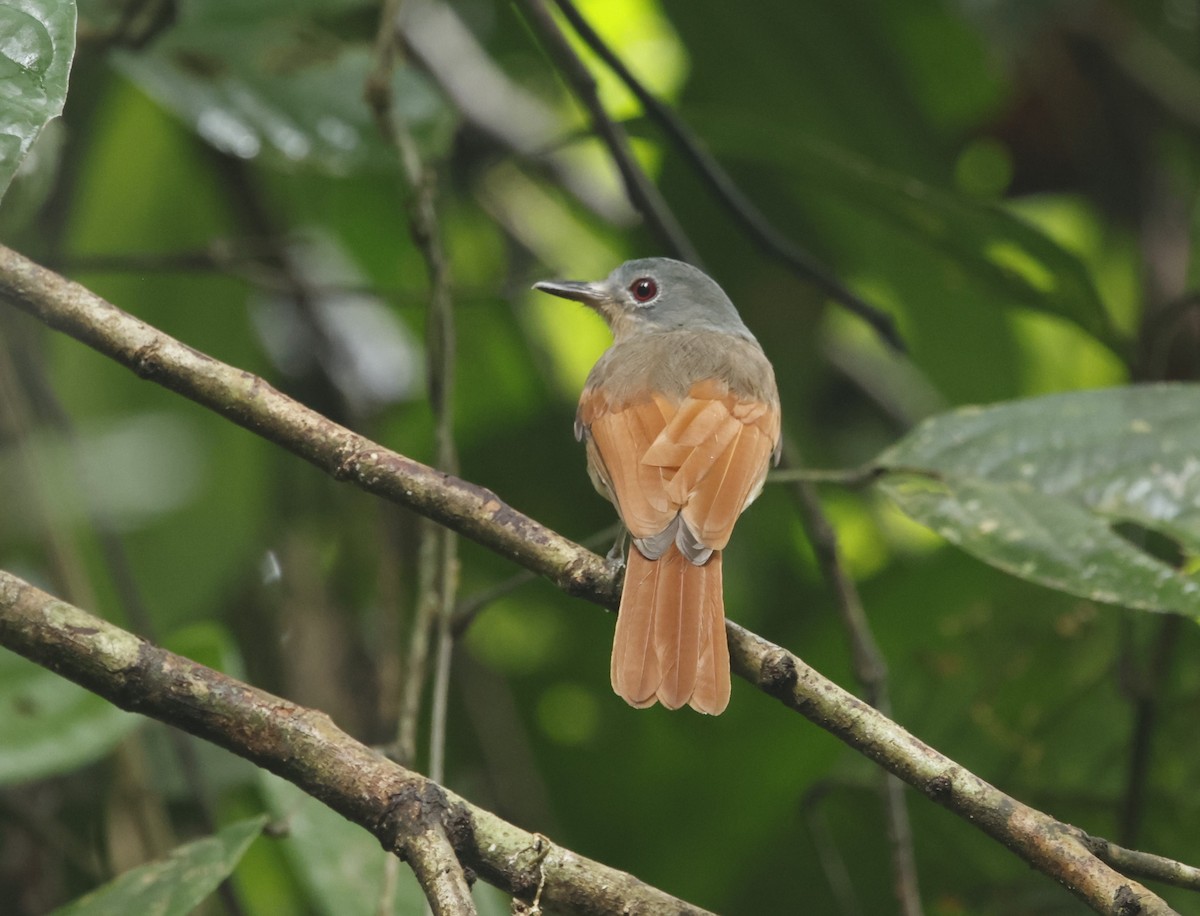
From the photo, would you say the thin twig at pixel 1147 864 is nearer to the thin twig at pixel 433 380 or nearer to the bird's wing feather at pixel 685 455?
the bird's wing feather at pixel 685 455

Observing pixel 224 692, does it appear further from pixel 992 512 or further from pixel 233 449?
pixel 233 449

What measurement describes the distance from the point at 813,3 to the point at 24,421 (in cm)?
270

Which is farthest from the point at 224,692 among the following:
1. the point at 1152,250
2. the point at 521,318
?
the point at 1152,250

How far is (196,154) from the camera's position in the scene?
14.7 feet

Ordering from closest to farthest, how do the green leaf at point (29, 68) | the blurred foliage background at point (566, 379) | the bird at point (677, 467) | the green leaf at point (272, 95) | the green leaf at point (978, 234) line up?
the green leaf at point (29, 68) → the bird at point (677, 467) → the green leaf at point (978, 234) → the blurred foliage background at point (566, 379) → the green leaf at point (272, 95)

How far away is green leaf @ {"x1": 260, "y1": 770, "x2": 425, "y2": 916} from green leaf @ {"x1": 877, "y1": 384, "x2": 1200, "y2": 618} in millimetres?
1110

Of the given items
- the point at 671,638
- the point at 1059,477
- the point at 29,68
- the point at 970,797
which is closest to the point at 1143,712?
the point at 1059,477

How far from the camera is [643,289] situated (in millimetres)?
3738

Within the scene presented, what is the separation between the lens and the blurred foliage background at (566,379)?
3.23 m

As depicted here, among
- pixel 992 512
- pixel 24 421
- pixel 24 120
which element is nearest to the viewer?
pixel 24 120

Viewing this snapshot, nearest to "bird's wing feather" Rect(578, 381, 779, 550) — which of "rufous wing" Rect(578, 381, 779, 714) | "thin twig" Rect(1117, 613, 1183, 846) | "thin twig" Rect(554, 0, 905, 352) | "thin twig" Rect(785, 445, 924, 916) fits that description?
"rufous wing" Rect(578, 381, 779, 714)

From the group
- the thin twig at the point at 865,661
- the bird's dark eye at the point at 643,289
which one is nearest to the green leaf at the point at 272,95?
the bird's dark eye at the point at 643,289

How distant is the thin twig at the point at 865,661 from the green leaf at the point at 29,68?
5.09 ft

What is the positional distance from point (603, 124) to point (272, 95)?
104cm
